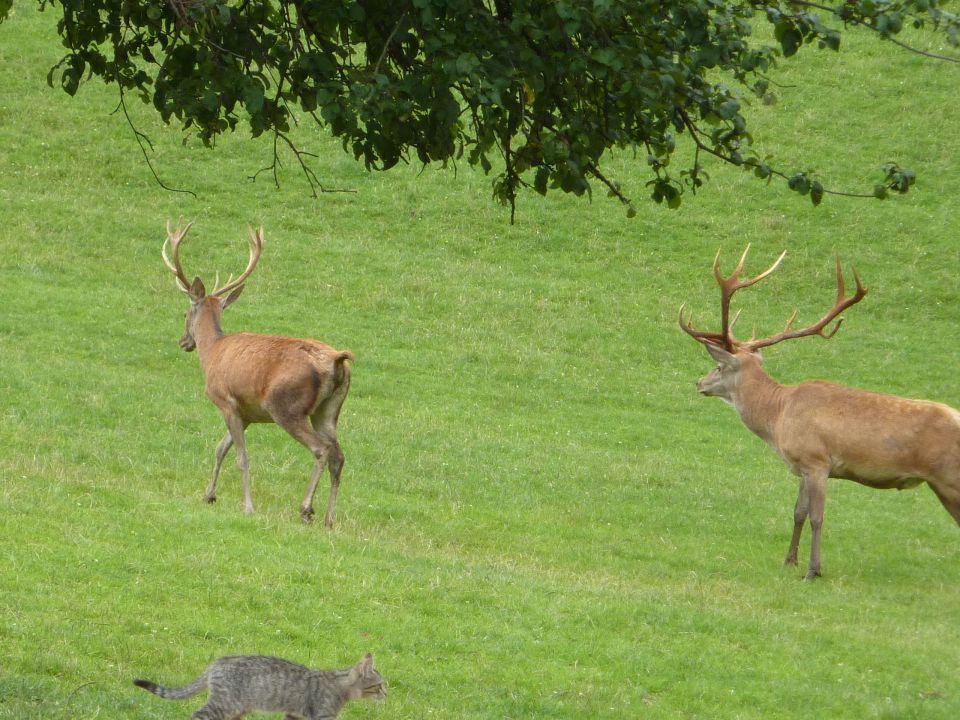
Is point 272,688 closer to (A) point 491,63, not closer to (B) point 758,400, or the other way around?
(A) point 491,63

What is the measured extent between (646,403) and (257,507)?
9346 mm

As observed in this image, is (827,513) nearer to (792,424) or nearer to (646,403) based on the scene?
(792,424)

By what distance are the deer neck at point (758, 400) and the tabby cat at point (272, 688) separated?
880 cm

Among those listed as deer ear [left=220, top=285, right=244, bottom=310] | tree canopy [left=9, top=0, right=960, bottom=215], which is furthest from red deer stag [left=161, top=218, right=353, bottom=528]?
tree canopy [left=9, top=0, right=960, bottom=215]

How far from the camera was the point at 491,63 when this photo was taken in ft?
22.1

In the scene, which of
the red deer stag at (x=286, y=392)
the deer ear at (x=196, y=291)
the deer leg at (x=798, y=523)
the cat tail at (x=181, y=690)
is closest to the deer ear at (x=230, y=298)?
the deer ear at (x=196, y=291)

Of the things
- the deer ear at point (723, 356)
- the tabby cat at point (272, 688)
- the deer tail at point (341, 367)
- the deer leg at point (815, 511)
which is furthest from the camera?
the deer ear at point (723, 356)

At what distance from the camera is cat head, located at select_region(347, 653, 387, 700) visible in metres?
7.74

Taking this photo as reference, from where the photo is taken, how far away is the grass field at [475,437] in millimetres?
9781

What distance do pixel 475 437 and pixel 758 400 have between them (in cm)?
436

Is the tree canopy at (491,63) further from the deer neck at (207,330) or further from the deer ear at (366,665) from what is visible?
the deer neck at (207,330)

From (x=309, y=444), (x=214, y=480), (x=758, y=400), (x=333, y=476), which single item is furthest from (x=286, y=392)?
(x=758, y=400)

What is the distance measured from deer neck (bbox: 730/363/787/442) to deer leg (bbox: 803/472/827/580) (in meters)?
0.88

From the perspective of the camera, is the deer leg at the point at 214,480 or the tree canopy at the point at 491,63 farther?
the deer leg at the point at 214,480
